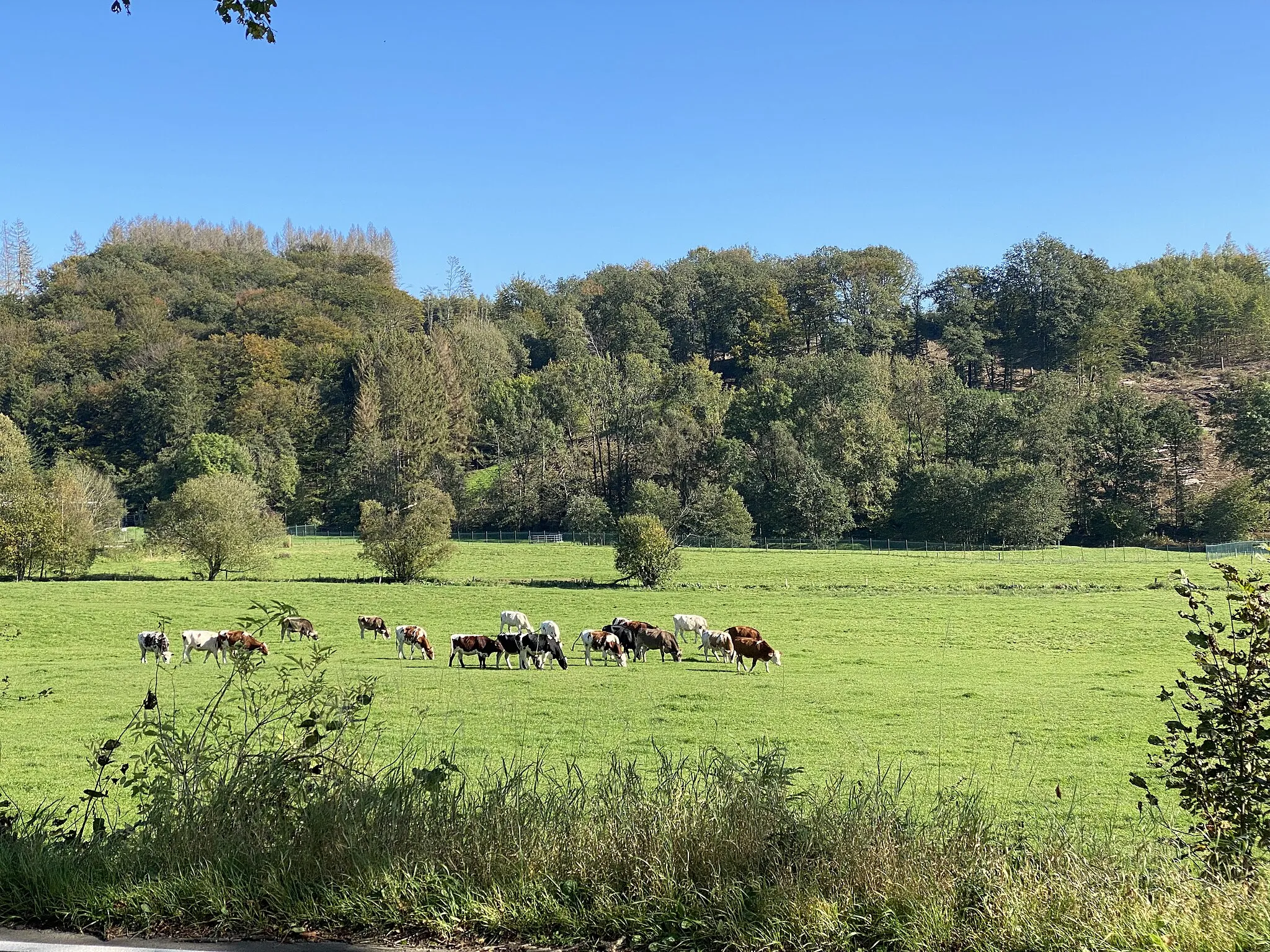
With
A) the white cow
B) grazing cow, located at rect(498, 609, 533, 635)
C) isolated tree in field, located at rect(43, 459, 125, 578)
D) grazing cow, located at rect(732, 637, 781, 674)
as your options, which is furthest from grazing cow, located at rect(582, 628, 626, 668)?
isolated tree in field, located at rect(43, 459, 125, 578)

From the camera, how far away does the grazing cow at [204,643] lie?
29.6 metres

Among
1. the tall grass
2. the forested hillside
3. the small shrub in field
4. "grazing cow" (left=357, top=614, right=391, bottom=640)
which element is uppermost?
the forested hillside

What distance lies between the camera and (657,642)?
31141 millimetres

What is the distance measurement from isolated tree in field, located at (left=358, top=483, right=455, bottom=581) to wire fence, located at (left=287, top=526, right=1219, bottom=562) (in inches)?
Answer: 1093

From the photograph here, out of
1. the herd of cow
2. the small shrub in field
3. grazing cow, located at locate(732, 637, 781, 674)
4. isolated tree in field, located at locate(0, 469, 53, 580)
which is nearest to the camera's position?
the small shrub in field

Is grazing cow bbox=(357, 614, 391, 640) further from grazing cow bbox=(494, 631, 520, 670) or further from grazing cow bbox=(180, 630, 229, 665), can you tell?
grazing cow bbox=(494, 631, 520, 670)

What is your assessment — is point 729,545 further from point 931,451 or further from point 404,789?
point 404,789

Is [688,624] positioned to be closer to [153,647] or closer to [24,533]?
[153,647]

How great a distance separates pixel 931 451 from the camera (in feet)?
372

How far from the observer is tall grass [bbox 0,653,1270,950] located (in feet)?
15.7

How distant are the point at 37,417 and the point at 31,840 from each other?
134159 mm

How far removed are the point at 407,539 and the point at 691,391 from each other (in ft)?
237

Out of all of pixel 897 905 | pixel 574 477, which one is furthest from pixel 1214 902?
pixel 574 477

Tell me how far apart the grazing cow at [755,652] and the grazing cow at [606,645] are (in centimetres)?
354
